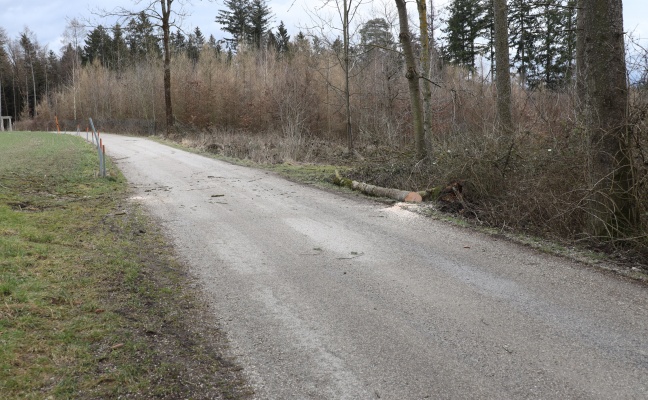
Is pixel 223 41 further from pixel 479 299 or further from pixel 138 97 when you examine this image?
pixel 479 299

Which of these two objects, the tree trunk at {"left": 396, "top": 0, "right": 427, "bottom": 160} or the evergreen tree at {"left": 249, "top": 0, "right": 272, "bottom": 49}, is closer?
the tree trunk at {"left": 396, "top": 0, "right": 427, "bottom": 160}

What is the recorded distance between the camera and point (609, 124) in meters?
6.02

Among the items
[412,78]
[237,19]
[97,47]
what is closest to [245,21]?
[237,19]

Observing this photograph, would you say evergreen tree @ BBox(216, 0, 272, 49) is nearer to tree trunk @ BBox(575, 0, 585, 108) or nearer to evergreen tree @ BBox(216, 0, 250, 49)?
evergreen tree @ BBox(216, 0, 250, 49)

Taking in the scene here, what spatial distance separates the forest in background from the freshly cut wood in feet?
2.53

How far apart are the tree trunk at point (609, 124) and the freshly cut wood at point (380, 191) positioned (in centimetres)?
400

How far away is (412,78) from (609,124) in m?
6.47

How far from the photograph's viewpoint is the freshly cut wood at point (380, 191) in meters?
9.92

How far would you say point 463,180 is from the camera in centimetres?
914

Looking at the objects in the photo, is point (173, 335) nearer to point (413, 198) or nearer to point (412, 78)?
point (413, 198)

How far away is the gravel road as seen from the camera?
10.5 feet

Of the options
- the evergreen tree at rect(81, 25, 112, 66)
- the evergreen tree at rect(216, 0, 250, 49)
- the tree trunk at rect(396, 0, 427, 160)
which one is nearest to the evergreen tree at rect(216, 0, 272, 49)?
the evergreen tree at rect(216, 0, 250, 49)

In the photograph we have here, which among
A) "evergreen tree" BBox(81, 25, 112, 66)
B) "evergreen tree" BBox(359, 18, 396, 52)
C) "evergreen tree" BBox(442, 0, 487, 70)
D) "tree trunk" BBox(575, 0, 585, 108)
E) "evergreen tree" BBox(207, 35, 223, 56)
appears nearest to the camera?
"tree trunk" BBox(575, 0, 585, 108)

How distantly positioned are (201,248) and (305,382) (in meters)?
3.76
